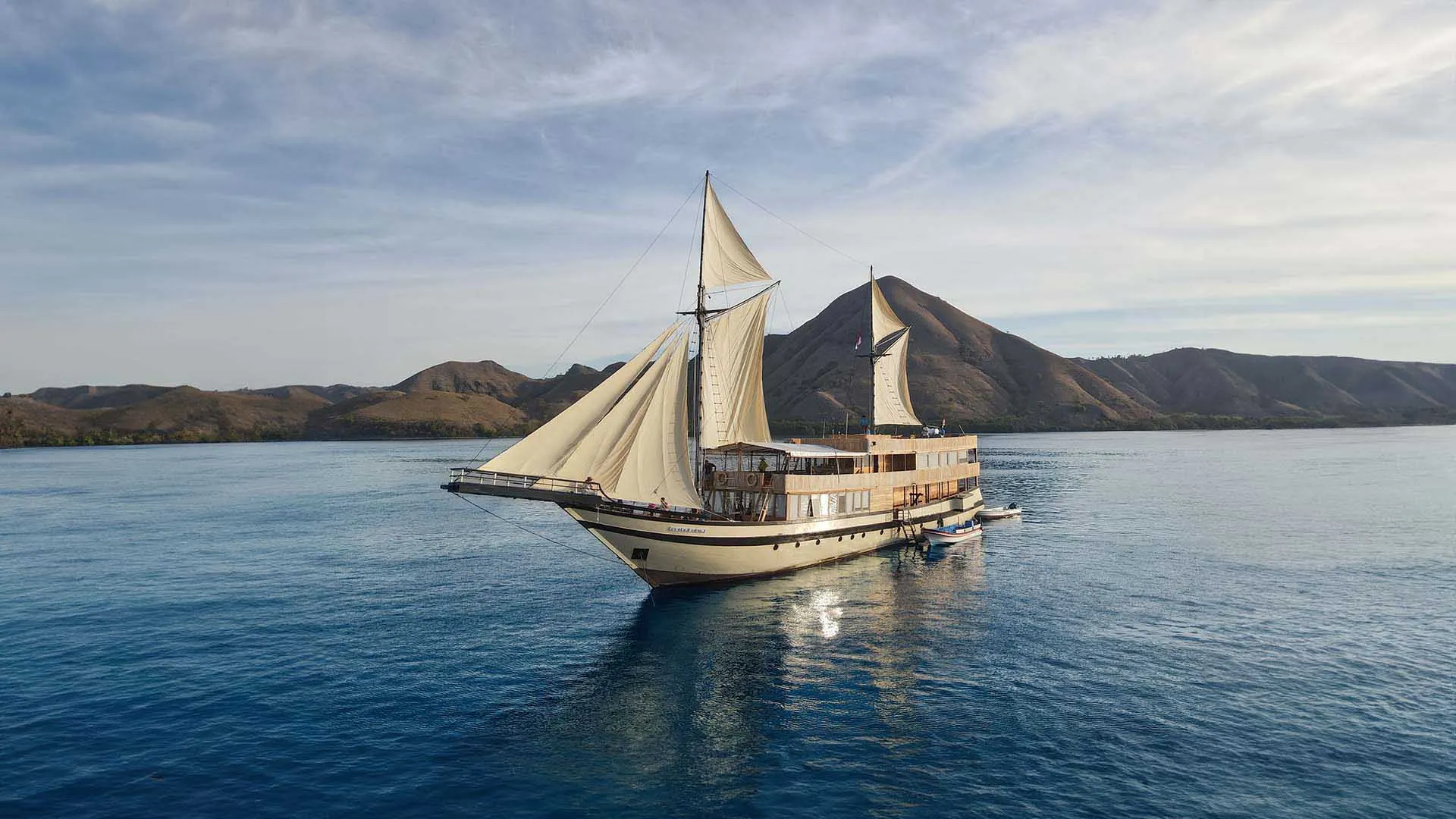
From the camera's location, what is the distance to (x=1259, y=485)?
114 meters

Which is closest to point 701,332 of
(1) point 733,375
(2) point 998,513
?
(1) point 733,375

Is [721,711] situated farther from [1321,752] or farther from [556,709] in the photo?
[1321,752]

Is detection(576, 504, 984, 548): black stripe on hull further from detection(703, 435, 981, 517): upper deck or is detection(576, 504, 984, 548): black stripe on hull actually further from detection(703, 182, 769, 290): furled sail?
detection(703, 182, 769, 290): furled sail

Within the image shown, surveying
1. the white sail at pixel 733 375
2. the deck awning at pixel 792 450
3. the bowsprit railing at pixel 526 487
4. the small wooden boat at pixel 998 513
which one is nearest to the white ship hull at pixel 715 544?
the bowsprit railing at pixel 526 487

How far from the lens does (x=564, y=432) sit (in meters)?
41.7

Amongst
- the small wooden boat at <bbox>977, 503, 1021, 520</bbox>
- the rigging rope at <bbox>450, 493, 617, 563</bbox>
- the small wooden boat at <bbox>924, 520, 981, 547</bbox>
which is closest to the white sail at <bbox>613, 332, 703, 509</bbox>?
the rigging rope at <bbox>450, 493, 617, 563</bbox>

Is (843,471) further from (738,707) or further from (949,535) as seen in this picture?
(738,707)

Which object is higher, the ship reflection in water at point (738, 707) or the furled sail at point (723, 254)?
the furled sail at point (723, 254)

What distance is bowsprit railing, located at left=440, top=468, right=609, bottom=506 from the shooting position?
38.2m

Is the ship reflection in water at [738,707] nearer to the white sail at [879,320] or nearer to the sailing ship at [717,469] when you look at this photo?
the sailing ship at [717,469]

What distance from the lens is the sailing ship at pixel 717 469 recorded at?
42.1 metres

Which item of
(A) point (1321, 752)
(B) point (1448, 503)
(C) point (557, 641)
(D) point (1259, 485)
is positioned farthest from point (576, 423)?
(D) point (1259, 485)

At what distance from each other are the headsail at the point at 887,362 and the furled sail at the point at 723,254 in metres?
18.7

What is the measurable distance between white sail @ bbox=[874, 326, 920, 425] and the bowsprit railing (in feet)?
121
